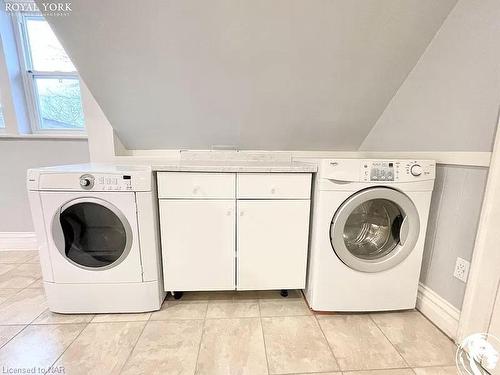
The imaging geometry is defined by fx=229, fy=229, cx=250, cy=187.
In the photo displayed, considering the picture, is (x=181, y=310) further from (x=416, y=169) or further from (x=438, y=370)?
(x=416, y=169)

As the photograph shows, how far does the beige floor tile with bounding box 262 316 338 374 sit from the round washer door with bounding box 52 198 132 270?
3.10 feet

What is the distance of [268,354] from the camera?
Result: 3.71 feet

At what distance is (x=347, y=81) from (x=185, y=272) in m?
1.65

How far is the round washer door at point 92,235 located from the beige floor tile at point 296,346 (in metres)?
0.94

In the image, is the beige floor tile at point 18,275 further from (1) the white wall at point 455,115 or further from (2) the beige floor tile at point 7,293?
(1) the white wall at point 455,115

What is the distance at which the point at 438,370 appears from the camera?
1053 millimetres

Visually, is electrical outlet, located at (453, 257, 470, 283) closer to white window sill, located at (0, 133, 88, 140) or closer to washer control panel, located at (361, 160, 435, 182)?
washer control panel, located at (361, 160, 435, 182)

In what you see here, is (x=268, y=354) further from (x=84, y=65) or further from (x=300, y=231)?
(x=84, y=65)

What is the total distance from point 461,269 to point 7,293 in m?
2.83

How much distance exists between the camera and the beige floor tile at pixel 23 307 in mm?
1344

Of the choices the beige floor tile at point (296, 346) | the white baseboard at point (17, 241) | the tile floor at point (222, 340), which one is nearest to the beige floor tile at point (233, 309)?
the tile floor at point (222, 340)

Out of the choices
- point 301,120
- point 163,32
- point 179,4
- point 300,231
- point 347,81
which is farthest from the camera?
point 301,120

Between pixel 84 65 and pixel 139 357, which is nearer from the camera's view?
pixel 139 357

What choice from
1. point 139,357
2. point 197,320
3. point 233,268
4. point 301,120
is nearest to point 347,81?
point 301,120
